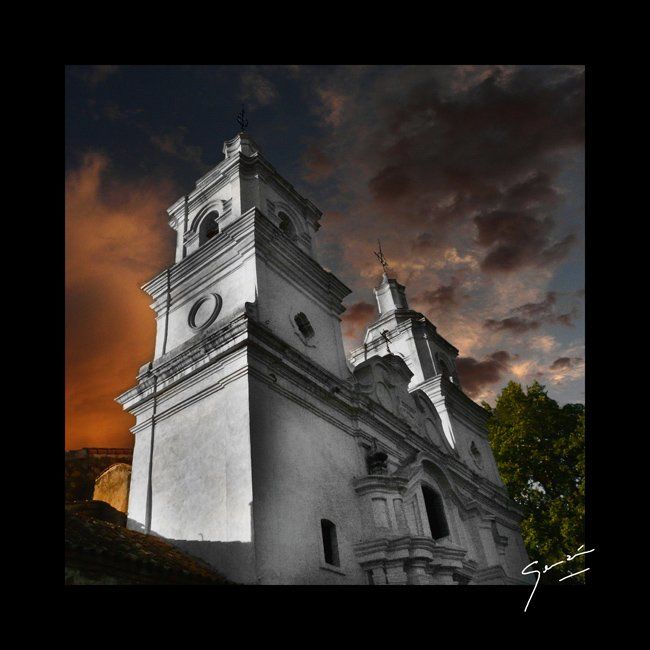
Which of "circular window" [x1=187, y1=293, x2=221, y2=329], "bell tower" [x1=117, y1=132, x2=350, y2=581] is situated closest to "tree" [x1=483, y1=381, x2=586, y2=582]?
"bell tower" [x1=117, y1=132, x2=350, y2=581]

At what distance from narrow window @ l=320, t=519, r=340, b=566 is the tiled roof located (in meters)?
2.35

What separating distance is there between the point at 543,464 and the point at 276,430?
54.4 ft

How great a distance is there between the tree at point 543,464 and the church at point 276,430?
3271 mm

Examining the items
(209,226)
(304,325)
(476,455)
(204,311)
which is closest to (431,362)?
(476,455)

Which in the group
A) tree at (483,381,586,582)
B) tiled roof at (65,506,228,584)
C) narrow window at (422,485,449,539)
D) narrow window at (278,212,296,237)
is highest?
narrow window at (278,212,296,237)

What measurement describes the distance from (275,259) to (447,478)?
762 cm

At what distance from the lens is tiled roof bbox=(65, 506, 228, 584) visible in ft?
23.3

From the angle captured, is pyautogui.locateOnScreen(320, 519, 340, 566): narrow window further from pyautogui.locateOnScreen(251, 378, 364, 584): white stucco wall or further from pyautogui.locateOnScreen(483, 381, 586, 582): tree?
pyautogui.locateOnScreen(483, 381, 586, 582): tree

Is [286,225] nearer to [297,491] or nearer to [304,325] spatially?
[304,325]

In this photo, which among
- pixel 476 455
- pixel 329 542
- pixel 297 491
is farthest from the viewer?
pixel 476 455

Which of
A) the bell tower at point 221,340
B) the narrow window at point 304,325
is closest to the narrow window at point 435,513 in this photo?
the bell tower at point 221,340

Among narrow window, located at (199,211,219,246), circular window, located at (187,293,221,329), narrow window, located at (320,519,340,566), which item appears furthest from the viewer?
narrow window, located at (199,211,219,246)

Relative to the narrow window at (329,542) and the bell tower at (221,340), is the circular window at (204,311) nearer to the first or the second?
the bell tower at (221,340)

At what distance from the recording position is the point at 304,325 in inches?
572
